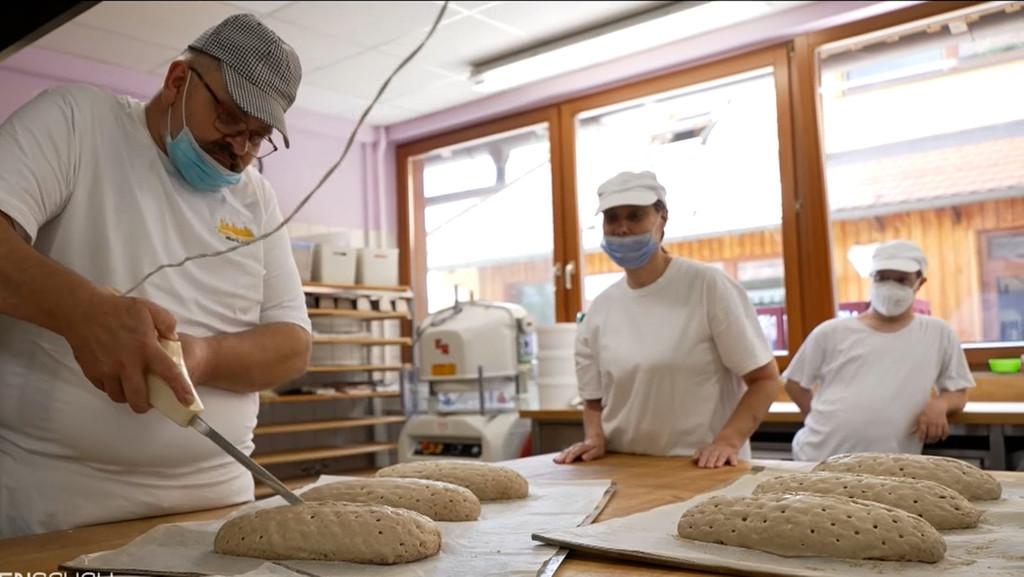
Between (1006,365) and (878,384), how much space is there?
2.89ft

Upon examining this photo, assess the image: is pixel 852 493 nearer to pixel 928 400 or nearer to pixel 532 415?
pixel 928 400

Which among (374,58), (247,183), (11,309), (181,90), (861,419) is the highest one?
(374,58)

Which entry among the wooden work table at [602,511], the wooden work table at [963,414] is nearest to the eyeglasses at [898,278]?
the wooden work table at [963,414]

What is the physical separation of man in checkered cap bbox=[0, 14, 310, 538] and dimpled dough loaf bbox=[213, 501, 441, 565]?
32 cm

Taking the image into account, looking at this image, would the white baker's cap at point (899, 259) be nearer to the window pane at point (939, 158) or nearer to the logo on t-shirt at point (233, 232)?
the window pane at point (939, 158)

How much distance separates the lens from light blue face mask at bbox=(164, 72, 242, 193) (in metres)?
1.41

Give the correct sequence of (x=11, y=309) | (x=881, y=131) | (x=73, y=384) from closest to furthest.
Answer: (x=11, y=309) → (x=73, y=384) → (x=881, y=131)

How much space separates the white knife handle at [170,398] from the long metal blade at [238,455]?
0.05 ft

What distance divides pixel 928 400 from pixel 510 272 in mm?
3170

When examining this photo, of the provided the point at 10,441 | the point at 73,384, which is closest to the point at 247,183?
the point at 73,384

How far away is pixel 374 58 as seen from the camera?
187 inches

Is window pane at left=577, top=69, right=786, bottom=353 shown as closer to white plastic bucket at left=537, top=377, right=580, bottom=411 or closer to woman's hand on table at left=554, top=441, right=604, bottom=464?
white plastic bucket at left=537, top=377, right=580, bottom=411

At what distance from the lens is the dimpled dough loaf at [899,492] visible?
1206mm

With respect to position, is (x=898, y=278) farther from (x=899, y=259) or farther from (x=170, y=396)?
(x=170, y=396)
